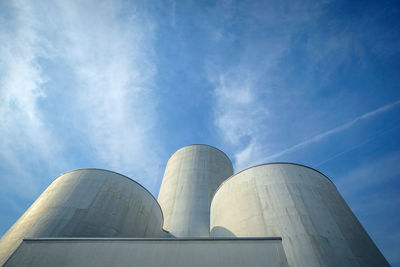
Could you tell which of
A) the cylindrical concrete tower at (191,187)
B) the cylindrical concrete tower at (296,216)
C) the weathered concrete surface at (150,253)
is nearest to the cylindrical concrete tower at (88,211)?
the weathered concrete surface at (150,253)

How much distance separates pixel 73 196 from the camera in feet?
38.1

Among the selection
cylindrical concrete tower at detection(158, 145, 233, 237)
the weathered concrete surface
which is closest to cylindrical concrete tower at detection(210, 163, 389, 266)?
the weathered concrete surface

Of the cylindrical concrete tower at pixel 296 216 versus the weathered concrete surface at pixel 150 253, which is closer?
the weathered concrete surface at pixel 150 253

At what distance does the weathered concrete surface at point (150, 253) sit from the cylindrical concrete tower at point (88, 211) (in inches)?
93.1

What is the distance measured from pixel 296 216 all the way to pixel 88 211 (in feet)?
38.4

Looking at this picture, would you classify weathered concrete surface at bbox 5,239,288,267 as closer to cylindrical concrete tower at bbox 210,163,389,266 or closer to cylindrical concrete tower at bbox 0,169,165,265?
cylindrical concrete tower at bbox 210,163,389,266

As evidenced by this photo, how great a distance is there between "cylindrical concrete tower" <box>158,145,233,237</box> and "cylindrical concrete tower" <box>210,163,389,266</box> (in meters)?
4.52

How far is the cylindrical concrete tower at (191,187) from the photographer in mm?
16672

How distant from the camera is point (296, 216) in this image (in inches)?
361

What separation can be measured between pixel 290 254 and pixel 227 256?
304cm

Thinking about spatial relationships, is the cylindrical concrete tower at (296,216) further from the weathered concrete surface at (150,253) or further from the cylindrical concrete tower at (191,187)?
the cylindrical concrete tower at (191,187)

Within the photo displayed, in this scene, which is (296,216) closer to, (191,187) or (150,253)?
(150,253)

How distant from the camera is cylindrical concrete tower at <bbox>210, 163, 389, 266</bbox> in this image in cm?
802

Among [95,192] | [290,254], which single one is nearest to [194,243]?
[290,254]
